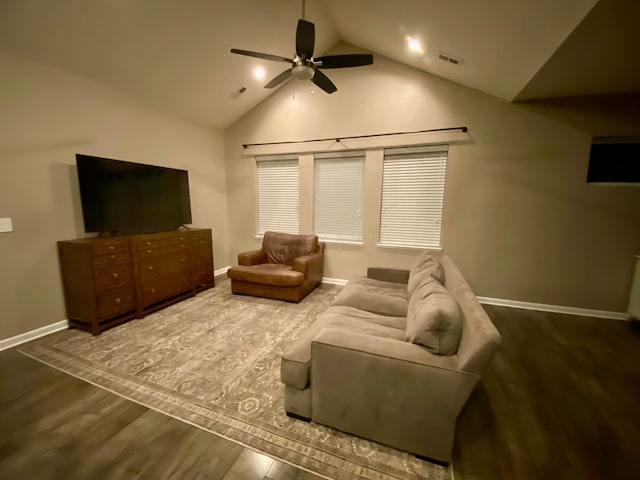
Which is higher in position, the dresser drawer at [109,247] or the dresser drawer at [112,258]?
the dresser drawer at [109,247]

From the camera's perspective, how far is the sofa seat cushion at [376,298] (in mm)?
2264

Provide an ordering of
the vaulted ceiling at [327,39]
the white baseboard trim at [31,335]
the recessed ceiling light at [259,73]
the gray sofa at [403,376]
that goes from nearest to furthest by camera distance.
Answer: the gray sofa at [403,376] < the vaulted ceiling at [327,39] < the white baseboard trim at [31,335] < the recessed ceiling light at [259,73]

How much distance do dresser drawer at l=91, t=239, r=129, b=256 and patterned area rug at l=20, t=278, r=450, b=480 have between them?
844 millimetres

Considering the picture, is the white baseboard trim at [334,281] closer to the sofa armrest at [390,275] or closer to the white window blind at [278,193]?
the white window blind at [278,193]

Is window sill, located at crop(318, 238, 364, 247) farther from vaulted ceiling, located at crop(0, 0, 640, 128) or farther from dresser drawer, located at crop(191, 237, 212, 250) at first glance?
vaulted ceiling, located at crop(0, 0, 640, 128)

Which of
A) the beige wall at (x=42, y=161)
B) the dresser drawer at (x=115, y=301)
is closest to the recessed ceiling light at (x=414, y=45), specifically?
the beige wall at (x=42, y=161)

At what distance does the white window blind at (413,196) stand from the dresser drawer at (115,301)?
343 centimetres

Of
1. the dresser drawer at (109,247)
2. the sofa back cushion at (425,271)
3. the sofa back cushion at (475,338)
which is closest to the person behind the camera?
the sofa back cushion at (475,338)

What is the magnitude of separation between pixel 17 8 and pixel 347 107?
3462mm

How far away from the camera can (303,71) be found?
232 cm

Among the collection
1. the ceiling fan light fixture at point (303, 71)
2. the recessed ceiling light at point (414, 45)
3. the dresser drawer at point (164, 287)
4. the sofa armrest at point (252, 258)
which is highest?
the recessed ceiling light at point (414, 45)

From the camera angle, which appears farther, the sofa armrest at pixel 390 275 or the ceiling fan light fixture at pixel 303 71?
the sofa armrest at pixel 390 275

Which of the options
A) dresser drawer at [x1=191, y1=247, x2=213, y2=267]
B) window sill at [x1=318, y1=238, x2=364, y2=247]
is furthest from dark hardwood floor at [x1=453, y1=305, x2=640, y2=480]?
dresser drawer at [x1=191, y1=247, x2=213, y2=267]

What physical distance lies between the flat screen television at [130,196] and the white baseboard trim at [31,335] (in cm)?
107
